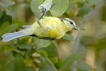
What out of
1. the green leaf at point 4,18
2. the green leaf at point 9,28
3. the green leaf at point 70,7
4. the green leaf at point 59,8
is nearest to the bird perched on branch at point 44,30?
the green leaf at point 59,8

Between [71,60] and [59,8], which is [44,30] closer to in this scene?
[59,8]

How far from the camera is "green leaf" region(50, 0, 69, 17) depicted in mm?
985

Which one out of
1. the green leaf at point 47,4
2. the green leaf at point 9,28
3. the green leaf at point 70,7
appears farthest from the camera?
the green leaf at point 9,28

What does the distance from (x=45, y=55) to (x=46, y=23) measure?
13.5 inches

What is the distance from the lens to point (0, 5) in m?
1.34

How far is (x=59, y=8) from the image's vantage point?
3.26ft

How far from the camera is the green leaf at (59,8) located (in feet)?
3.23

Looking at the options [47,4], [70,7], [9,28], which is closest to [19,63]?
[9,28]

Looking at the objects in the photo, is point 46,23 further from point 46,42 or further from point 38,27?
point 46,42

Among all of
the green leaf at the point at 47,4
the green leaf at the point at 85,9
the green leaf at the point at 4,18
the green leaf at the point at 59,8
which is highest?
the green leaf at the point at 47,4

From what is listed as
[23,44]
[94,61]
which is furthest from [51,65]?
[94,61]

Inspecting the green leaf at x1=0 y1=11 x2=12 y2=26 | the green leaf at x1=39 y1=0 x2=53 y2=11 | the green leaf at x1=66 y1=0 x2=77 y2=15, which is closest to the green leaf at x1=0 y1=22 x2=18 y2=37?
the green leaf at x1=0 y1=11 x2=12 y2=26

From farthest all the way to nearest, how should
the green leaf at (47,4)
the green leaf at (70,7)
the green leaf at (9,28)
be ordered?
the green leaf at (9,28) → the green leaf at (70,7) → the green leaf at (47,4)

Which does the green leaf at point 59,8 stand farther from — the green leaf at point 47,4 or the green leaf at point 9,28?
the green leaf at point 9,28
